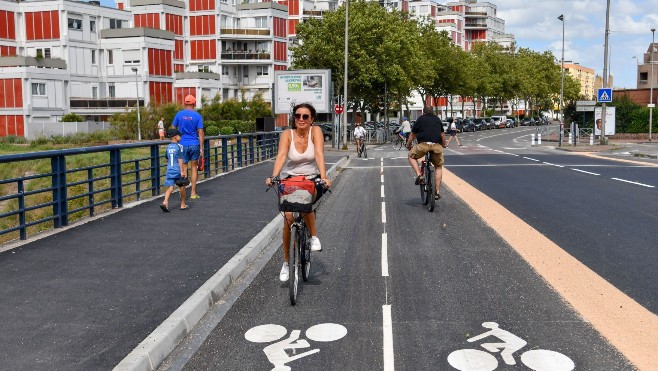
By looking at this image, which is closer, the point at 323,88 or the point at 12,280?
the point at 12,280

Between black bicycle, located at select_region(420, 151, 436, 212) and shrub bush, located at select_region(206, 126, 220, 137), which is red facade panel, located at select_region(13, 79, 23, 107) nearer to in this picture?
shrub bush, located at select_region(206, 126, 220, 137)

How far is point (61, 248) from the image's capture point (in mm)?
9070

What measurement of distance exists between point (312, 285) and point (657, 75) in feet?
290

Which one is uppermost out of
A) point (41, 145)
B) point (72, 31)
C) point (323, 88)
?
point (72, 31)

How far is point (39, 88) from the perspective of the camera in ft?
187

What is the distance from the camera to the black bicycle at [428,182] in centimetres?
1324

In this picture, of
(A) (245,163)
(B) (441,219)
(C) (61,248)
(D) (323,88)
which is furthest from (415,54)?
(C) (61,248)

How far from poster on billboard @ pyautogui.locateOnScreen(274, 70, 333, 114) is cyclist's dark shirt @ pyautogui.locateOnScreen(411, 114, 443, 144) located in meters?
29.6

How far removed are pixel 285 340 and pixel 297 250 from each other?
1.44 m

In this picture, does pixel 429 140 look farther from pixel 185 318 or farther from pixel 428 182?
pixel 185 318

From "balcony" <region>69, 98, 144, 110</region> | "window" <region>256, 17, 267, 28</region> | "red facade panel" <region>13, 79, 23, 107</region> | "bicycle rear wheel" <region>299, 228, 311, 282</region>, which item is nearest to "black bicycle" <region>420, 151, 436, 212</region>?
"bicycle rear wheel" <region>299, 228, 311, 282</region>

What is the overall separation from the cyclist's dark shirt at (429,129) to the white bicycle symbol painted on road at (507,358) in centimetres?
843

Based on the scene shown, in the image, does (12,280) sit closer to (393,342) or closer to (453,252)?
(393,342)

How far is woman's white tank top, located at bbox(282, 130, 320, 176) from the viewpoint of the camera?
7.08 meters
